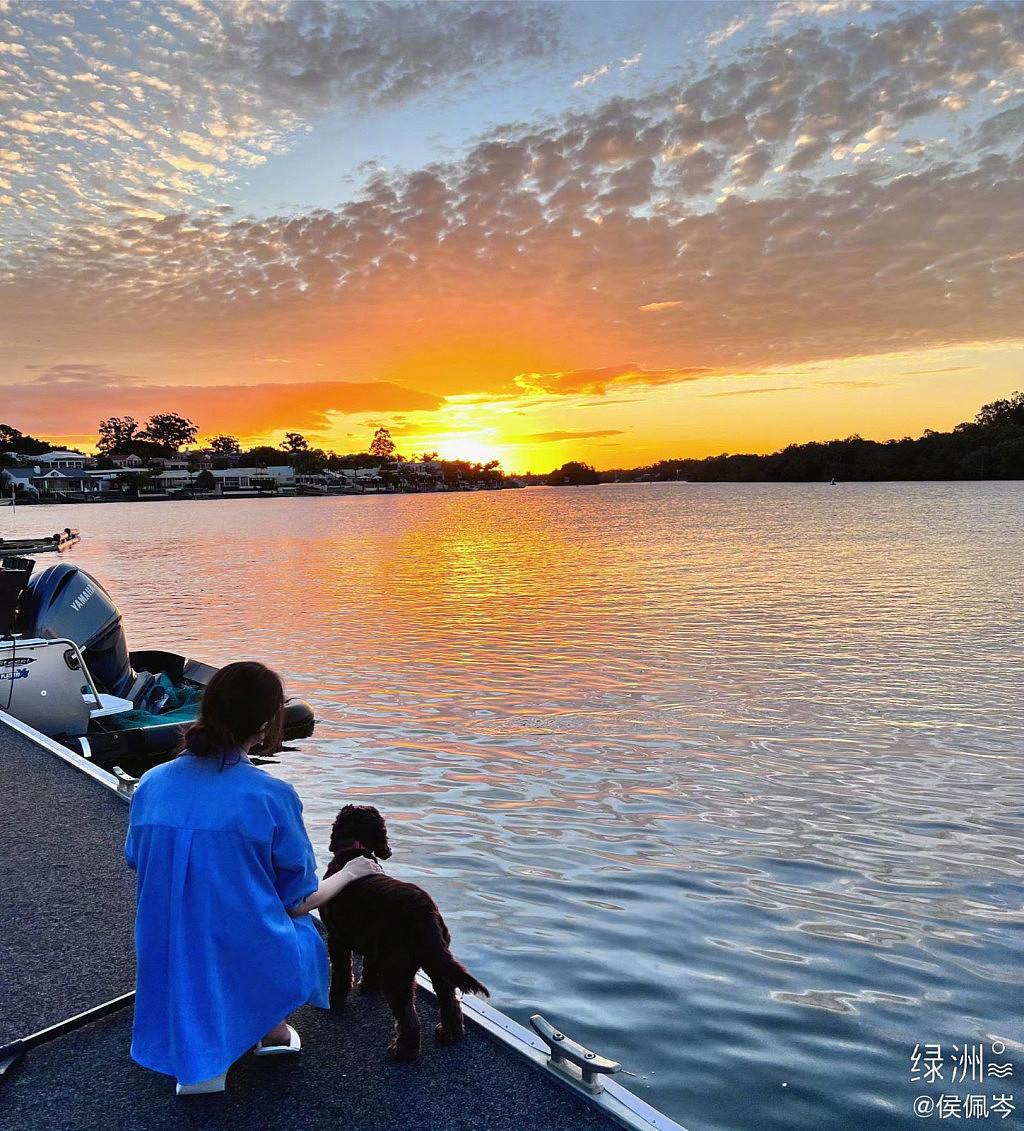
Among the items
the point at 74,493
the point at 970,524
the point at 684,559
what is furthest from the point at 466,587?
the point at 74,493

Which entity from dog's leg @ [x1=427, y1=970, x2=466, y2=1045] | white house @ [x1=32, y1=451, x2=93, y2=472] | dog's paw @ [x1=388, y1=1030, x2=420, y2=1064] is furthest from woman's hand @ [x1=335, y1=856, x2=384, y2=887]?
white house @ [x1=32, y1=451, x2=93, y2=472]

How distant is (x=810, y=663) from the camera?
15125 millimetres

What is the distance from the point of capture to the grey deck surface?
314cm

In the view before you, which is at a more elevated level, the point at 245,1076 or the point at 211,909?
the point at 211,909

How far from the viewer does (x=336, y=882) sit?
3.41 meters

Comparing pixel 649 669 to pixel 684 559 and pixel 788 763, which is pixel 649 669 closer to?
pixel 788 763

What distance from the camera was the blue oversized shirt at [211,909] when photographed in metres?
3.03

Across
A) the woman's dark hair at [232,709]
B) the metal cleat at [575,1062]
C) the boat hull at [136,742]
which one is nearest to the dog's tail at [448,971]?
the metal cleat at [575,1062]

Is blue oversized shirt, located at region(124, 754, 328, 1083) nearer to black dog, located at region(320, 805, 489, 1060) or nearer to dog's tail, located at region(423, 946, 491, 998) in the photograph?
black dog, located at region(320, 805, 489, 1060)

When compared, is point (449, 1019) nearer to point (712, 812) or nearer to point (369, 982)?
point (369, 982)

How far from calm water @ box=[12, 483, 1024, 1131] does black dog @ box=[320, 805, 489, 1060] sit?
1.53m

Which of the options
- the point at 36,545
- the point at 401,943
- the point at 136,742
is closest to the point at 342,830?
the point at 401,943

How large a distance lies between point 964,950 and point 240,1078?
4.61 meters

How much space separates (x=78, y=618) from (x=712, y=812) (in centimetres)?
733
